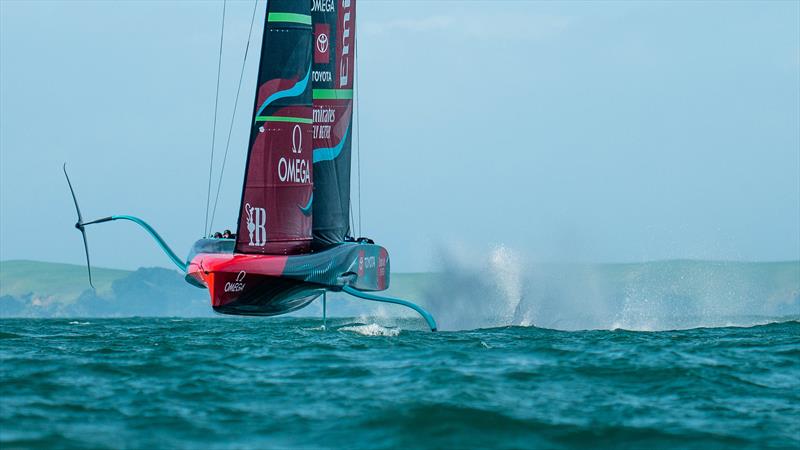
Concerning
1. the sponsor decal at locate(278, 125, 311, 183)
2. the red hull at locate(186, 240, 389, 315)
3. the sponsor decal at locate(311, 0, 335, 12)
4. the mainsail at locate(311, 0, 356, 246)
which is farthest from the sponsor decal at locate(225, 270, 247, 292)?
the sponsor decal at locate(311, 0, 335, 12)

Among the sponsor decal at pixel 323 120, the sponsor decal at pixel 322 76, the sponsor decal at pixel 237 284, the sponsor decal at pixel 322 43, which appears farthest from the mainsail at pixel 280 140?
the sponsor decal at pixel 322 76

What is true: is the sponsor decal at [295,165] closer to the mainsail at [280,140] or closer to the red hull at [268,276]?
the mainsail at [280,140]

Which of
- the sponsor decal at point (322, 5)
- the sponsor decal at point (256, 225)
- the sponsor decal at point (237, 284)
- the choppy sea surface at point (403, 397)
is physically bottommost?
the choppy sea surface at point (403, 397)

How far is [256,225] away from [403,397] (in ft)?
42.5

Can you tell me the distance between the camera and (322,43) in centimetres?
3072

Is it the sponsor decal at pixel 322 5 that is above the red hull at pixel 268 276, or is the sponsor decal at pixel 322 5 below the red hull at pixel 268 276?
above

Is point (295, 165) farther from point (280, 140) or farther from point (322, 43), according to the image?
point (322, 43)

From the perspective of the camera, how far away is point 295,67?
83.1 feet

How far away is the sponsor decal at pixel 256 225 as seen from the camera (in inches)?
970

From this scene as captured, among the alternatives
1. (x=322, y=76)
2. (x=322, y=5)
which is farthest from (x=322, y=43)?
(x=322, y=5)

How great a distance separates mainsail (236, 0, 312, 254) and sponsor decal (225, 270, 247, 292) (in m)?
1.02

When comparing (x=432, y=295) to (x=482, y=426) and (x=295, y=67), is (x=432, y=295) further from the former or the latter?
(x=482, y=426)

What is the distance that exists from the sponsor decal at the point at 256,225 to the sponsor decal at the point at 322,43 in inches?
290

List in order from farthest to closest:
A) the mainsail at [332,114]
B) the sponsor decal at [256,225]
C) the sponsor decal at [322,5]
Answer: the sponsor decal at [322,5], the mainsail at [332,114], the sponsor decal at [256,225]
